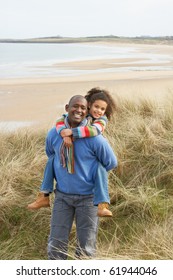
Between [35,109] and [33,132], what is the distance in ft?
9.96

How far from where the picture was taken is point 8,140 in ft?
18.3

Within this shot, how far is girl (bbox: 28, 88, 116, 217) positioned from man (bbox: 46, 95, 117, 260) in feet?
0.15

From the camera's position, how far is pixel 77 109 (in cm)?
290

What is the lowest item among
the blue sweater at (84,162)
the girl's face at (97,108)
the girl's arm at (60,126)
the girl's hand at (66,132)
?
the blue sweater at (84,162)

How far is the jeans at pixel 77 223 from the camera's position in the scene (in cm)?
297

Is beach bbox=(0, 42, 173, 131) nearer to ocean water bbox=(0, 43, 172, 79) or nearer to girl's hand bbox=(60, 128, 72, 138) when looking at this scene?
ocean water bbox=(0, 43, 172, 79)

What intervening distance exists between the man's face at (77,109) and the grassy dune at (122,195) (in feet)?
3.08

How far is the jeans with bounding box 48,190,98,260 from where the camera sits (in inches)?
117

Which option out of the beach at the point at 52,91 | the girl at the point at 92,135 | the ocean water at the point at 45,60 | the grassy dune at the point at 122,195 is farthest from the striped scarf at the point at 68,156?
the ocean water at the point at 45,60

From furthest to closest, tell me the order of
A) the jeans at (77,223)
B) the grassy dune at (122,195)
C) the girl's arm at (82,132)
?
the grassy dune at (122,195), the jeans at (77,223), the girl's arm at (82,132)

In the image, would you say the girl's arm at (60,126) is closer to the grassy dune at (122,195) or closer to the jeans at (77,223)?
the jeans at (77,223)

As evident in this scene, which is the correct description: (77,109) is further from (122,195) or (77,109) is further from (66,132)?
(122,195)

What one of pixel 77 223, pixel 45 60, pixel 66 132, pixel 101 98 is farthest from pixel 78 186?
pixel 45 60

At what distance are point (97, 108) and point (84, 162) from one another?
0.42 meters
